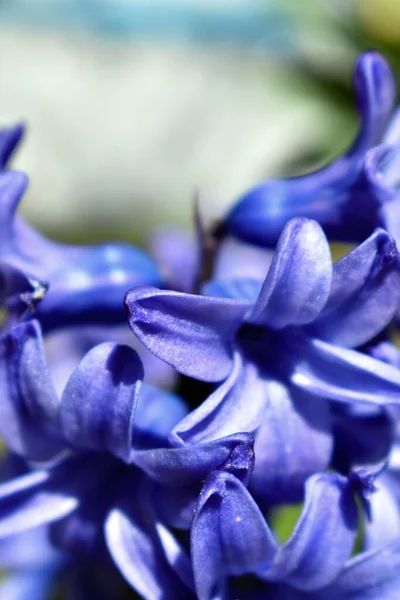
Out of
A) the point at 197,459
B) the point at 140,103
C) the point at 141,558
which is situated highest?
the point at 197,459

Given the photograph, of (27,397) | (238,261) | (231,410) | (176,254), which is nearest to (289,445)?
(231,410)

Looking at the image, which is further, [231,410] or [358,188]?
[358,188]

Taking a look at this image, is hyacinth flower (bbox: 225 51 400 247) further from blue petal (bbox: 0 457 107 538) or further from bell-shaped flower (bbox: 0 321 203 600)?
blue petal (bbox: 0 457 107 538)

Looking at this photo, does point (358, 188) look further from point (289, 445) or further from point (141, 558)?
point (141, 558)

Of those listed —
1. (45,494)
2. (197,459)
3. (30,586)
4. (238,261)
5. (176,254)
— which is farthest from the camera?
(176,254)

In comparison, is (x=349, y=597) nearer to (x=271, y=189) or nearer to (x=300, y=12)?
(x=271, y=189)

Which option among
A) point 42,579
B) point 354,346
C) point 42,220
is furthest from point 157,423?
point 42,220
